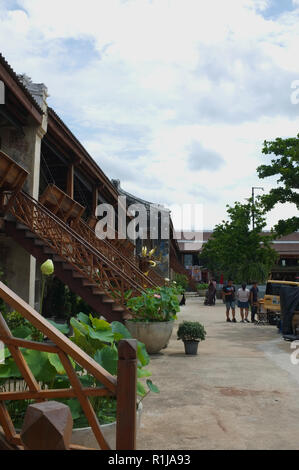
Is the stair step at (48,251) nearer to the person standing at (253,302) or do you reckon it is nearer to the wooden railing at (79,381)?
the wooden railing at (79,381)

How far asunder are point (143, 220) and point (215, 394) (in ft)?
70.4

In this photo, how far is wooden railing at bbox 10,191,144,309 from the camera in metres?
9.32

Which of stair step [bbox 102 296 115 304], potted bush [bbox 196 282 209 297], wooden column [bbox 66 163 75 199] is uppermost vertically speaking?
wooden column [bbox 66 163 75 199]

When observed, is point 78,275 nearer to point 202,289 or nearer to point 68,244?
point 68,244

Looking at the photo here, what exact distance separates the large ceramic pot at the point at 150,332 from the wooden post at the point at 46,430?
21.7 ft

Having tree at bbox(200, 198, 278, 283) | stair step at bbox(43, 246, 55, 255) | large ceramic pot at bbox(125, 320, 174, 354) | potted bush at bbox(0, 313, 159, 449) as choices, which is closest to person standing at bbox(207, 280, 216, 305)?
tree at bbox(200, 198, 278, 283)

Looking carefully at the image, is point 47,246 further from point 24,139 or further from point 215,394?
point 215,394

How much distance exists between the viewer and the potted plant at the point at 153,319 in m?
8.46

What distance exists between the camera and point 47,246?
9359 millimetres

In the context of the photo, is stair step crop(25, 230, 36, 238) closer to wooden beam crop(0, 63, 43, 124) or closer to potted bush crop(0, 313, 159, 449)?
wooden beam crop(0, 63, 43, 124)

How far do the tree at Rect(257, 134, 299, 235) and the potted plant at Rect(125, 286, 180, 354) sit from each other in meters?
7.63

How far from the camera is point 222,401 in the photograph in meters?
5.41

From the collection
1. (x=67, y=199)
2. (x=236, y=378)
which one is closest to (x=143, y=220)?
(x=67, y=199)

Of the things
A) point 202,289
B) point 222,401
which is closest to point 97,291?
point 222,401
